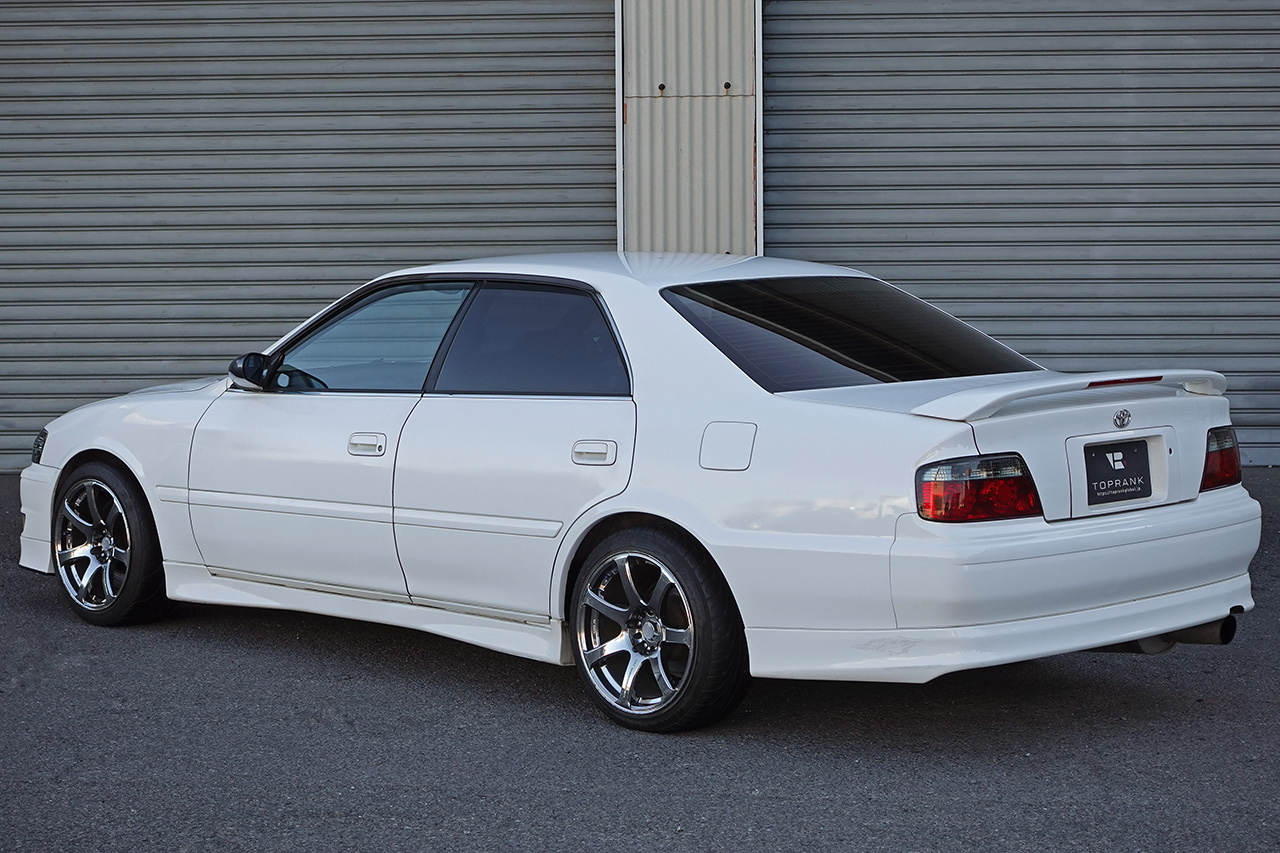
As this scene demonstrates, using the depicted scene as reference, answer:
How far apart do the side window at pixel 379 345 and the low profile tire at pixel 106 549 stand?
2.78 feet

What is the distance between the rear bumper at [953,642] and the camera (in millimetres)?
3783

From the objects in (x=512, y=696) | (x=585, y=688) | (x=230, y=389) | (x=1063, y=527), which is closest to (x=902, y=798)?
(x=1063, y=527)

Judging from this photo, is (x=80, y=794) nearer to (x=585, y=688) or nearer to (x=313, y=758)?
(x=313, y=758)

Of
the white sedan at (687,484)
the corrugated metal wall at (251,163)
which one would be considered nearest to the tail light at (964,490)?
the white sedan at (687,484)

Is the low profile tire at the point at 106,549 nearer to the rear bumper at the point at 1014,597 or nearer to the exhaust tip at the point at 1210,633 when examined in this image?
the rear bumper at the point at 1014,597

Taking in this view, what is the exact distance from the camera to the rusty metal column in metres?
9.19

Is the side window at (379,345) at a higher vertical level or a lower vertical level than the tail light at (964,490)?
higher

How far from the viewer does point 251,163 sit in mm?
9781

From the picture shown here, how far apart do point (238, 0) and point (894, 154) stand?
4445 mm

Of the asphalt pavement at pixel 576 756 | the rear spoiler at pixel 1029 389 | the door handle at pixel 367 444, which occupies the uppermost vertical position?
the rear spoiler at pixel 1029 389

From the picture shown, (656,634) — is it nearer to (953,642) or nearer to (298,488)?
(953,642)

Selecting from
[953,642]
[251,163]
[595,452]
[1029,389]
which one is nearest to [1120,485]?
[1029,389]

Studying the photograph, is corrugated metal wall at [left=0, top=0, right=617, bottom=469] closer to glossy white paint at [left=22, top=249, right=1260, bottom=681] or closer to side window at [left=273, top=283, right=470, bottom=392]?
side window at [left=273, top=283, right=470, bottom=392]

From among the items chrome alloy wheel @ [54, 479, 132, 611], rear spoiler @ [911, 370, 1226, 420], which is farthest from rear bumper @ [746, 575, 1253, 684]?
chrome alloy wheel @ [54, 479, 132, 611]
